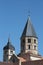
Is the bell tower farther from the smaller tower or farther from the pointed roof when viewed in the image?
the smaller tower

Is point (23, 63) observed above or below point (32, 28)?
below

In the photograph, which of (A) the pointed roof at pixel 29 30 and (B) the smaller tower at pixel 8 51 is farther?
(B) the smaller tower at pixel 8 51

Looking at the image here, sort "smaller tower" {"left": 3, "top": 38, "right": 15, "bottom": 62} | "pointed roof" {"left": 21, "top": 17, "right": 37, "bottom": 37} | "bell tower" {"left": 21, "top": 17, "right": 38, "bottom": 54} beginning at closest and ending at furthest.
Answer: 1. "bell tower" {"left": 21, "top": 17, "right": 38, "bottom": 54}
2. "pointed roof" {"left": 21, "top": 17, "right": 37, "bottom": 37}
3. "smaller tower" {"left": 3, "top": 38, "right": 15, "bottom": 62}

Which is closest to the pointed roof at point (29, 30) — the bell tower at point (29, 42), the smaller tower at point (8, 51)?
the bell tower at point (29, 42)

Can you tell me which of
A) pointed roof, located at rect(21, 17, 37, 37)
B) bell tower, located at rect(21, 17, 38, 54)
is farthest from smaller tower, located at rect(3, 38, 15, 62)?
pointed roof, located at rect(21, 17, 37, 37)

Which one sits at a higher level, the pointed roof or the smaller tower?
the pointed roof

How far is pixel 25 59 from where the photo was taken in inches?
3091

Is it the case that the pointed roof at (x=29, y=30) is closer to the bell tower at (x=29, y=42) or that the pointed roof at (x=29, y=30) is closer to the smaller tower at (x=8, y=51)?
the bell tower at (x=29, y=42)

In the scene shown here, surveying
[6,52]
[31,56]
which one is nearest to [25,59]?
[31,56]

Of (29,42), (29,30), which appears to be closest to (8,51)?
(29,42)

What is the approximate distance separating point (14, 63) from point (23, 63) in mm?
1815

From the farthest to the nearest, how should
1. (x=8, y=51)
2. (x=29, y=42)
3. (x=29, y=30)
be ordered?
1. (x=8, y=51)
2. (x=29, y=30)
3. (x=29, y=42)

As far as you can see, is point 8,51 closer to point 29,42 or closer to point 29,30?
point 29,42

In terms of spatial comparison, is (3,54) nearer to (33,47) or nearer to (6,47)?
(6,47)
